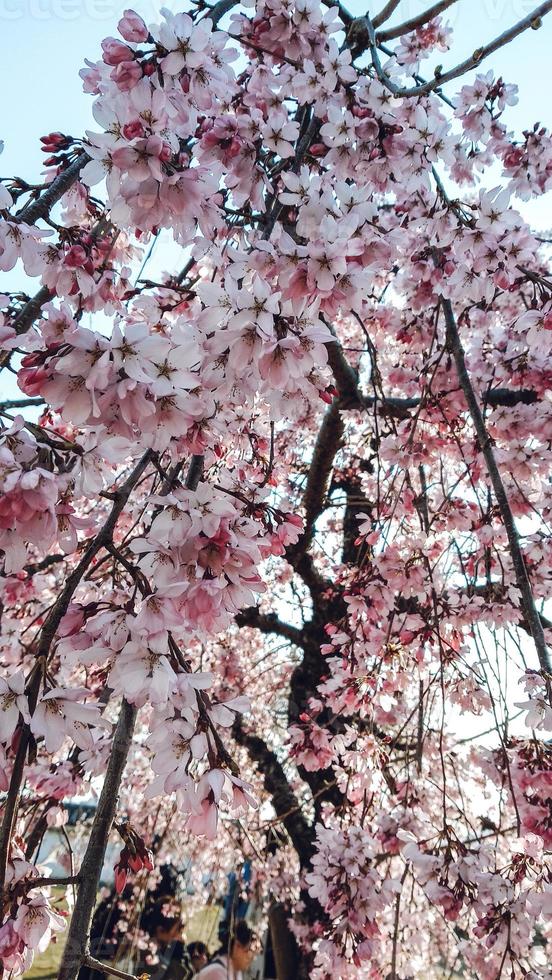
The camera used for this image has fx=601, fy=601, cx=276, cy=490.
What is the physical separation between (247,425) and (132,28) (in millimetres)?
1074

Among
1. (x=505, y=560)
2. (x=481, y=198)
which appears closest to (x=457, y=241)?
(x=481, y=198)

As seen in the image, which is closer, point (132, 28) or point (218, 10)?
point (132, 28)

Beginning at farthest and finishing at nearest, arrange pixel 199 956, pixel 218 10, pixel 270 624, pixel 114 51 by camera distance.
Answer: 1. pixel 199 956
2. pixel 270 624
3. pixel 218 10
4. pixel 114 51

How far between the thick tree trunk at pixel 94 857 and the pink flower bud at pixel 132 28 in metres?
1.31

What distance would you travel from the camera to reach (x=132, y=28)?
124cm

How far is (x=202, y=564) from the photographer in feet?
3.25

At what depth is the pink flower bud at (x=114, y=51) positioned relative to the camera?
1.20 metres

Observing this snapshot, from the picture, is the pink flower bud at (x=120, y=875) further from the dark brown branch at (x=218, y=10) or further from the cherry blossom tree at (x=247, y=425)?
the dark brown branch at (x=218, y=10)

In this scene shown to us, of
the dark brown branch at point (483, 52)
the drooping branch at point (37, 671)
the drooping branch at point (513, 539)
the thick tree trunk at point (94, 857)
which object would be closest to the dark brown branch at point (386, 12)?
the dark brown branch at point (483, 52)

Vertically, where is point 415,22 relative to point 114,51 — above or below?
above

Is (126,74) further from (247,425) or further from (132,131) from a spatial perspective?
(247,425)

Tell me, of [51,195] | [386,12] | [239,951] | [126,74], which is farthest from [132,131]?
[239,951]

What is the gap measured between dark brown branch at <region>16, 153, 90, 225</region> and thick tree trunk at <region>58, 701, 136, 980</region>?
112cm

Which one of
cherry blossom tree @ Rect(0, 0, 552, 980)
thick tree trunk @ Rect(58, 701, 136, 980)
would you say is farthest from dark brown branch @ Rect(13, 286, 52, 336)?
thick tree trunk @ Rect(58, 701, 136, 980)
